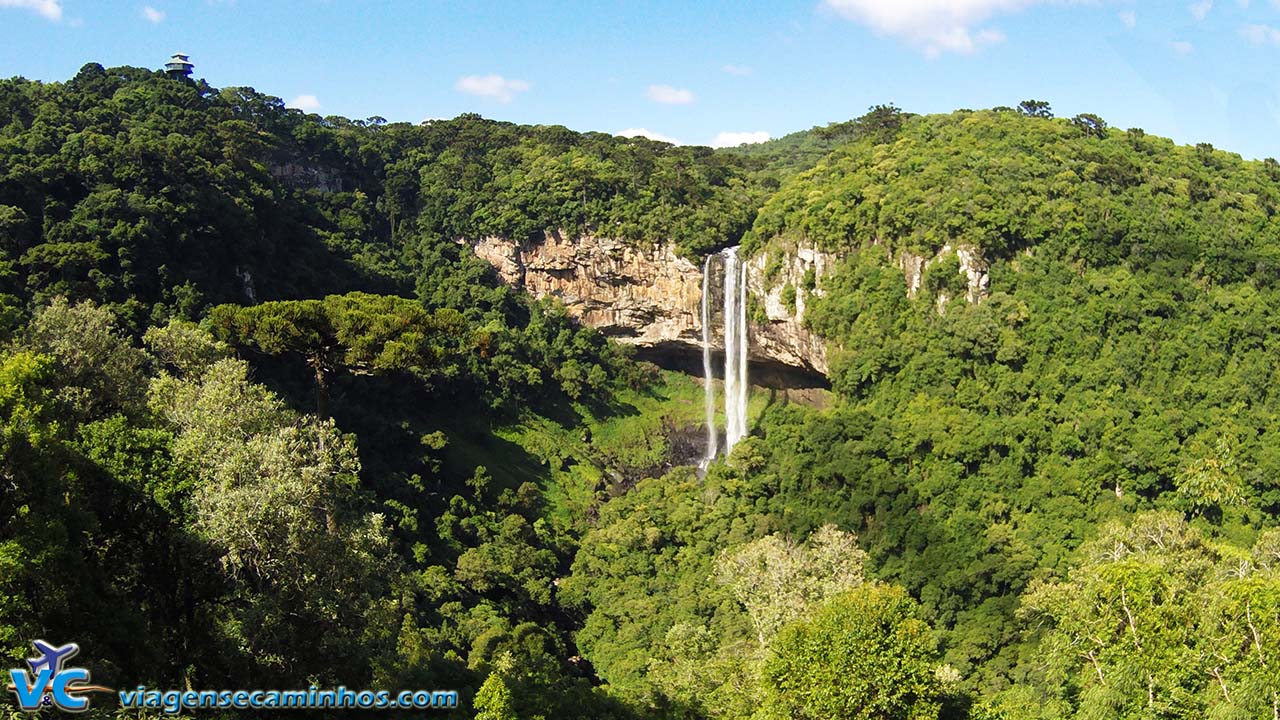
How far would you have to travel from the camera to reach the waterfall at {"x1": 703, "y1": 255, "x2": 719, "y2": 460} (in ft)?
178

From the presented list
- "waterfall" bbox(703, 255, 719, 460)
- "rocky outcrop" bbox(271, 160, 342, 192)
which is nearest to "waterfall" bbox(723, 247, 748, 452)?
"waterfall" bbox(703, 255, 719, 460)

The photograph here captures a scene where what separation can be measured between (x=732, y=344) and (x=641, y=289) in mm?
6203

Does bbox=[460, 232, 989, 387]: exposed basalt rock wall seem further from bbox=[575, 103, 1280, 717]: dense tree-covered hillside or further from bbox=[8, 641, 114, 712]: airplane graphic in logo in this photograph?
bbox=[8, 641, 114, 712]: airplane graphic in logo

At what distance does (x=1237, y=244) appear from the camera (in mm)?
42531

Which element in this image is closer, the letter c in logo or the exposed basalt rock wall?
the letter c in logo

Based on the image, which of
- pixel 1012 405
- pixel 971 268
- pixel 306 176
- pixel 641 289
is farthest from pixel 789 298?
pixel 306 176

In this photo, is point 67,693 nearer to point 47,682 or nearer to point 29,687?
point 47,682

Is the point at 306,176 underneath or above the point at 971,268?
above

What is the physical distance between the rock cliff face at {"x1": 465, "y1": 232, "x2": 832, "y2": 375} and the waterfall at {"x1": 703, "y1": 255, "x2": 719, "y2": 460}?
0.48 metres

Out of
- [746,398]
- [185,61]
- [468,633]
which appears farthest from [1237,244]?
[185,61]

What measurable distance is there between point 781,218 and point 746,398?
10.0 metres

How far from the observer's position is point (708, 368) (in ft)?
184

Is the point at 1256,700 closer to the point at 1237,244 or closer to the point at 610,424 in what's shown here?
the point at 1237,244

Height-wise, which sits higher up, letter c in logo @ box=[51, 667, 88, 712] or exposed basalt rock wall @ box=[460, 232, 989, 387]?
exposed basalt rock wall @ box=[460, 232, 989, 387]
